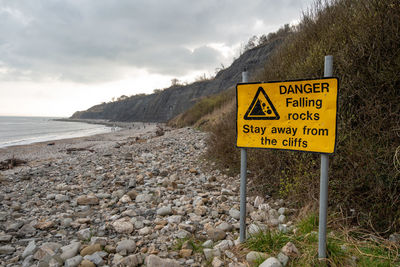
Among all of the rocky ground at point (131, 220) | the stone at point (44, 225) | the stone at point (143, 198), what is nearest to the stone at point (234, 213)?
the rocky ground at point (131, 220)

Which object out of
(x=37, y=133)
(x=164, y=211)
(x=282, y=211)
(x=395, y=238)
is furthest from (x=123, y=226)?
(x=37, y=133)

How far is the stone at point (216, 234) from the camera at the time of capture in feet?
8.02

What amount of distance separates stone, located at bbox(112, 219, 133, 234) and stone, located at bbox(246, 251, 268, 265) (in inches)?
59.0

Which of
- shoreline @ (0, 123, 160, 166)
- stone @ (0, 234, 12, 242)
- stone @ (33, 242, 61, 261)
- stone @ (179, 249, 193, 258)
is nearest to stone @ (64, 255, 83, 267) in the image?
stone @ (33, 242, 61, 261)

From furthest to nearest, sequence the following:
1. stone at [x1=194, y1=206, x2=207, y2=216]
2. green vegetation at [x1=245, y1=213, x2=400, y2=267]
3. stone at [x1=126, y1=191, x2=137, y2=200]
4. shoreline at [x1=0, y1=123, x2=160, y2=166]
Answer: shoreline at [x1=0, y1=123, x2=160, y2=166]
stone at [x1=126, y1=191, x2=137, y2=200]
stone at [x1=194, y1=206, x2=207, y2=216]
green vegetation at [x1=245, y1=213, x2=400, y2=267]

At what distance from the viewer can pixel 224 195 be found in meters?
3.67

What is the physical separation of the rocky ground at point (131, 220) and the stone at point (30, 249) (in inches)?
0.4

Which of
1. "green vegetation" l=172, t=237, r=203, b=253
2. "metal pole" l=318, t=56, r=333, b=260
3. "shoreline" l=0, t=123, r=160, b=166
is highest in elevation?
"metal pole" l=318, t=56, r=333, b=260

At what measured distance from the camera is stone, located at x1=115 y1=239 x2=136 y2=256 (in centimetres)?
230

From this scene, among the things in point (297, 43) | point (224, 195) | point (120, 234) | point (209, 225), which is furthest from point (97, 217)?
point (297, 43)

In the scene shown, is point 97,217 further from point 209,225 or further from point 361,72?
point 361,72

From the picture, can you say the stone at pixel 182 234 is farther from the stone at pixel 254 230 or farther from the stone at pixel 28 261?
the stone at pixel 28 261

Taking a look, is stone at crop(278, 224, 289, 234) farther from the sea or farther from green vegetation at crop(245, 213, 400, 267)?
the sea

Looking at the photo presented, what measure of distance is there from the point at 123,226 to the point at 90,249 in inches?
19.9
